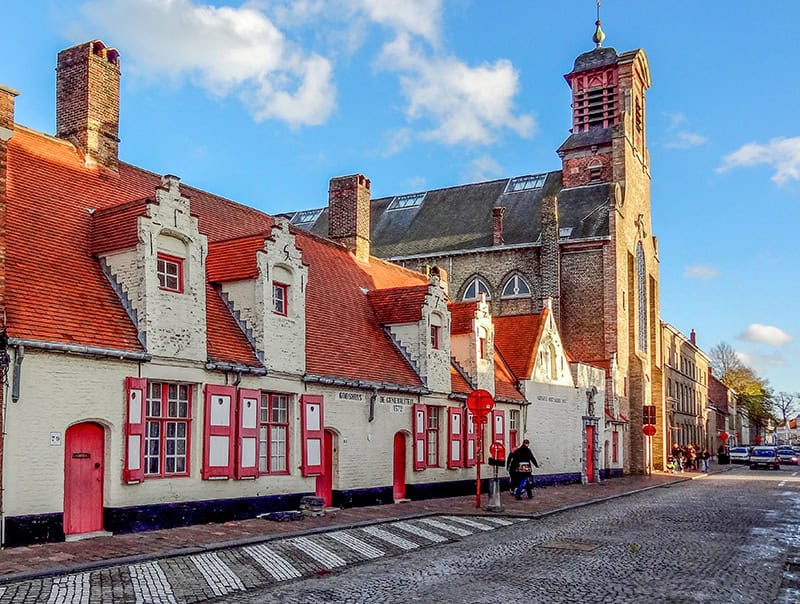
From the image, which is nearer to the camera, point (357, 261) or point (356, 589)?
point (356, 589)

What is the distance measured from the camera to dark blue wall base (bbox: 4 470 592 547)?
13180mm

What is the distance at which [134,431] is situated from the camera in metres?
15.0

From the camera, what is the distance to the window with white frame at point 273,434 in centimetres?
1841

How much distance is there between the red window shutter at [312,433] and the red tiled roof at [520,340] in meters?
13.1

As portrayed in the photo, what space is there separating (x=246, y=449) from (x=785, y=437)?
8011 inches

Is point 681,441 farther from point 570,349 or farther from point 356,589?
point 356,589

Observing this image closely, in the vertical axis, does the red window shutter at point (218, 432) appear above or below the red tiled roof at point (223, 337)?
below

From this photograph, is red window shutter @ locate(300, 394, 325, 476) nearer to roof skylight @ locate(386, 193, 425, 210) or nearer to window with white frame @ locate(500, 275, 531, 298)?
window with white frame @ locate(500, 275, 531, 298)

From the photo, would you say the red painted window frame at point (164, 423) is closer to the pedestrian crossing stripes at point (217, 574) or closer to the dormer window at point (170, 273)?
the dormer window at point (170, 273)

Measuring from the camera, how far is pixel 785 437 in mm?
197250

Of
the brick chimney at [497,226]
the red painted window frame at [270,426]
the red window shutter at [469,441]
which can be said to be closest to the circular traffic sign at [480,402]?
the red painted window frame at [270,426]

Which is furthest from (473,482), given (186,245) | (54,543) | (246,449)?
(54,543)

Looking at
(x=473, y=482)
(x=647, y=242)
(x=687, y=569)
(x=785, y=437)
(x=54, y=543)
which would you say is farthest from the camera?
(x=785, y=437)

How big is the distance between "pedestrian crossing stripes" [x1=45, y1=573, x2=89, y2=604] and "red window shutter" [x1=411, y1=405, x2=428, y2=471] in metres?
Answer: 13.4
